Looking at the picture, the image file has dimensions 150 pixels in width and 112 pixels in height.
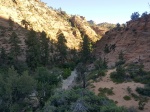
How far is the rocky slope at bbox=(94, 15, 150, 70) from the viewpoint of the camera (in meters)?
76.7

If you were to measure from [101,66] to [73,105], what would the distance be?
4655 cm

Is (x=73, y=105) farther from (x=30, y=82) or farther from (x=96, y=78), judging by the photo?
(x=96, y=78)

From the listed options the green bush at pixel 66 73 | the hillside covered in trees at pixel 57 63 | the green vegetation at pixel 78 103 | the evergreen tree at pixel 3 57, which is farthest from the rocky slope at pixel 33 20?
the green vegetation at pixel 78 103

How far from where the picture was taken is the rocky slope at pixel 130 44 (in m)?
76.7

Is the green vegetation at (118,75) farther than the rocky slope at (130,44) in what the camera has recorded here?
No

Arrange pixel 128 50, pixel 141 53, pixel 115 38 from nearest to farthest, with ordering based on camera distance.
Answer: 1. pixel 141 53
2. pixel 128 50
3. pixel 115 38

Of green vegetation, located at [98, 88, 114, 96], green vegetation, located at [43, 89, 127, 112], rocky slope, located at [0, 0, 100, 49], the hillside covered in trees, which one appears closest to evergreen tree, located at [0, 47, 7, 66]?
the hillside covered in trees

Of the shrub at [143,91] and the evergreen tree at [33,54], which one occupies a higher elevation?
the evergreen tree at [33,54]

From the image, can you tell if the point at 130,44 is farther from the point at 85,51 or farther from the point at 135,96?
the point at 135,96

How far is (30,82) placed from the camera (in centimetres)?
4175

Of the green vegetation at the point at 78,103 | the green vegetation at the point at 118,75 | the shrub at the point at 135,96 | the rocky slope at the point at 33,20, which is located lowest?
the shrub at the point at 135,96

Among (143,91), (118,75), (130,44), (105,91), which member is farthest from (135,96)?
(130,44)

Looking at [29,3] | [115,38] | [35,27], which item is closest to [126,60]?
[115,38]

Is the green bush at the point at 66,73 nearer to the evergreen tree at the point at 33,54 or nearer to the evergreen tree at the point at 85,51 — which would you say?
the evergreen tree at the point at 33,54
